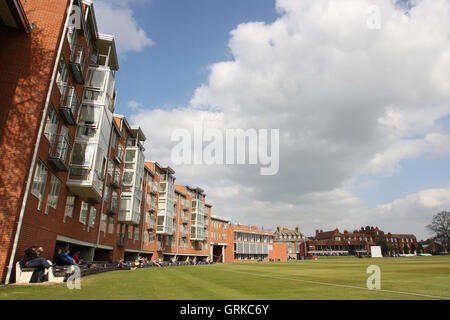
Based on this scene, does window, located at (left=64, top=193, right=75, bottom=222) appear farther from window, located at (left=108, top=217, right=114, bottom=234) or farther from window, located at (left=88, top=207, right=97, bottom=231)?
window, located at (left=108, top=217, right=114, bottom=234)

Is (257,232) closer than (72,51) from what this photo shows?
No

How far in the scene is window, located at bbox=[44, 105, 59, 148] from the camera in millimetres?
17453

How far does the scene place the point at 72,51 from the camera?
20109mm

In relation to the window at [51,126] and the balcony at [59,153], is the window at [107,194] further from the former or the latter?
the window at [51,126]

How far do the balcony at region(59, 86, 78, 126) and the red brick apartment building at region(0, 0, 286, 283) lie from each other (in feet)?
0.23

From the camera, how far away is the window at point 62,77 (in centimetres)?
1834

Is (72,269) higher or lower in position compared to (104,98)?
lower

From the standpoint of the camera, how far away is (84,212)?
83.9 feet

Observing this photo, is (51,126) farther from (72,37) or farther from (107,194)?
(107,194)

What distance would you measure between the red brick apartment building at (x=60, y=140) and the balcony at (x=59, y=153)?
6cm

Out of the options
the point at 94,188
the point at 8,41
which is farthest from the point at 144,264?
the point at 8,41

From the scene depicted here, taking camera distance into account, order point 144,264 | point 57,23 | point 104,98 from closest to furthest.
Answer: point 57,23
point 104,98
point 144,264
